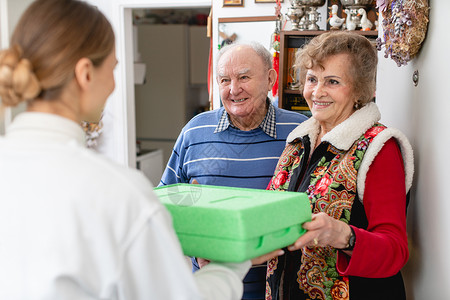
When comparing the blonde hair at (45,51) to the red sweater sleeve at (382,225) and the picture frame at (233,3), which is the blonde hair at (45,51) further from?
the picture frame at (233,3)

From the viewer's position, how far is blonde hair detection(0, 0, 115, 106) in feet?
2.76

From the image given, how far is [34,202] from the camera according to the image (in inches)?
31.9

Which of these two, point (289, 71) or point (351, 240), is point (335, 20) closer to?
point (289, 71)

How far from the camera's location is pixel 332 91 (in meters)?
1.48

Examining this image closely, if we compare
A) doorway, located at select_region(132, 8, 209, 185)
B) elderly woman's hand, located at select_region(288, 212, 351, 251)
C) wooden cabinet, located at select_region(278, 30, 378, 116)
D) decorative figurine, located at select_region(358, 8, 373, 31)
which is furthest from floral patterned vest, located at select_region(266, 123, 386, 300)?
doorway, located at select_region(132, 8, 209, 185)

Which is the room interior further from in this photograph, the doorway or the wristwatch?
the doorway

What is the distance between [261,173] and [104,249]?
1.11m

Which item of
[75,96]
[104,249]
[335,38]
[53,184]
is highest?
[335,38]

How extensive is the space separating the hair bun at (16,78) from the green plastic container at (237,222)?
42 centimetres

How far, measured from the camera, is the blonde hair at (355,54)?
4.75 feet

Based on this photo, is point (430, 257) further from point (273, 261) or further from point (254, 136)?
point (254, 136)

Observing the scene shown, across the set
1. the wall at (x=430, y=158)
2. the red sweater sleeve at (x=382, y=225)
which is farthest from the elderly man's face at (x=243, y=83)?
the red sweater sleeve at (x=382, y=225)

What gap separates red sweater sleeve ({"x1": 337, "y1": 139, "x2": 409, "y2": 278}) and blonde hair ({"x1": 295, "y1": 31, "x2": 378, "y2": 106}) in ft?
0.67

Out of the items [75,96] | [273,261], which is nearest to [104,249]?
[75,96]
